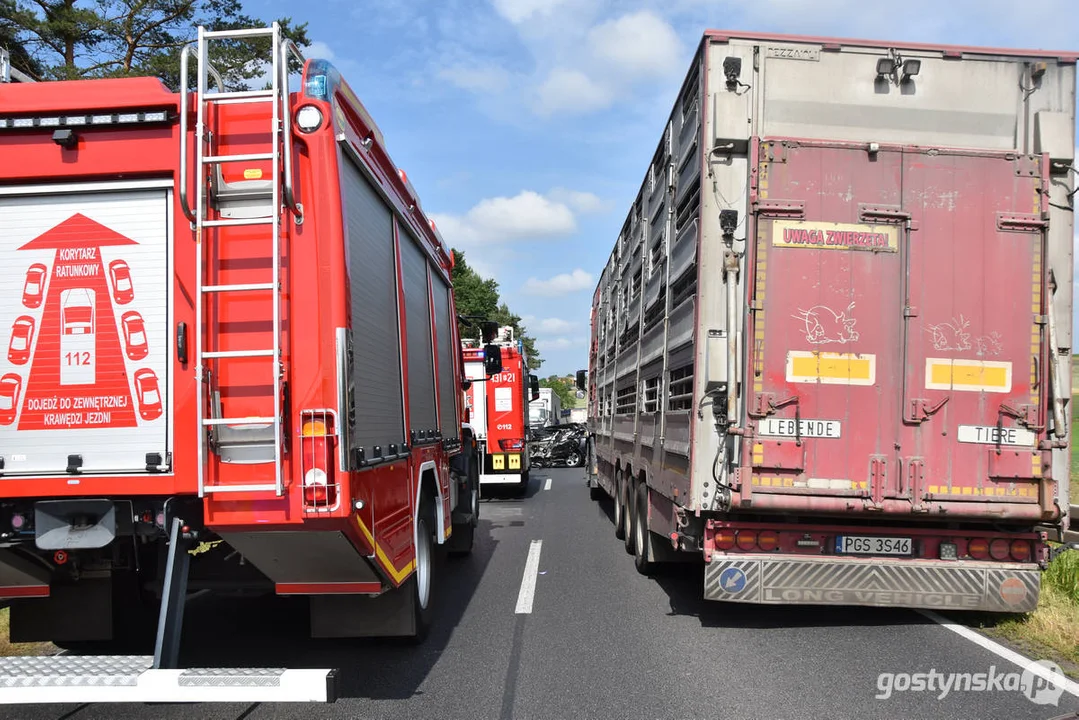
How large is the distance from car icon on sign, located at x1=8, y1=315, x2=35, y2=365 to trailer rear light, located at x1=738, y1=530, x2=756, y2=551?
4.53 meters

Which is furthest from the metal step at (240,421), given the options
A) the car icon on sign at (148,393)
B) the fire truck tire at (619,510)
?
the fire truck tire at (619,510)

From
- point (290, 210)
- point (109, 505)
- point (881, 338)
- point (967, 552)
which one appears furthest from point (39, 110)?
point (967, 552)

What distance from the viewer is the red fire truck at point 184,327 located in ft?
12.9

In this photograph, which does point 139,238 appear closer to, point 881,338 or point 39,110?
point 39,110

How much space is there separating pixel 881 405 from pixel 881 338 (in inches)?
18.0

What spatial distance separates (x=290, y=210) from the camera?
4.02m

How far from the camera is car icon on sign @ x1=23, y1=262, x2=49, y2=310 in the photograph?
13.6ft

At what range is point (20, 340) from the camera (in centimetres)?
412

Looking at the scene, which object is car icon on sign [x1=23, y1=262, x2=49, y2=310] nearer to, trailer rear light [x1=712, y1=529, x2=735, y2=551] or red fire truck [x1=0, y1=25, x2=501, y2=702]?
red fire truck [x1=0, y1=25, x2=501, y2=702]

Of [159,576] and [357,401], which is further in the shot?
[159,576]

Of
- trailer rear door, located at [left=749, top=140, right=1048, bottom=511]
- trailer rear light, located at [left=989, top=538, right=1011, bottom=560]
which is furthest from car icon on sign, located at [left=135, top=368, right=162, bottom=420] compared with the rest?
trailer rear light, located at [left=989, top=538, right=1011, bottom=560]

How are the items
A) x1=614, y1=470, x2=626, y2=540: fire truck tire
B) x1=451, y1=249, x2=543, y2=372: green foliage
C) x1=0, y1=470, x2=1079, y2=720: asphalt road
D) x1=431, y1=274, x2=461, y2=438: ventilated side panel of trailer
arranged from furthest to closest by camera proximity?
x1=451, y1=249, x2=543, y2=372: green foliage < x1=614, y1=470, x2=626, y2=540: fire truck tire < x1=431, y1=274, x2=461, y2=438: ventilated side panel of trailer < x1=0, y1=470, x2=1079, y2=720: asphalt road

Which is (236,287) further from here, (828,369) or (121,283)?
(828,369)

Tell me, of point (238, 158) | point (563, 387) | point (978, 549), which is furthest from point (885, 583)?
point (563, 387)
